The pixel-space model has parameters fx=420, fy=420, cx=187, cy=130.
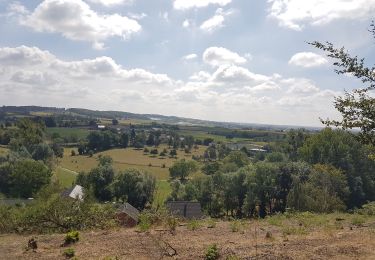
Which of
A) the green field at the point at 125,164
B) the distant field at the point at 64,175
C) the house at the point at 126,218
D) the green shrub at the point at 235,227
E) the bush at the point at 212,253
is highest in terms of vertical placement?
the bush at the point at 212,253

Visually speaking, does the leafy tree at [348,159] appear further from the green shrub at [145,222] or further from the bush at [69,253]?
the bush at [69,253]

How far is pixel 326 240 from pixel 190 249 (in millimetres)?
3774

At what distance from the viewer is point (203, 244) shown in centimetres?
1102

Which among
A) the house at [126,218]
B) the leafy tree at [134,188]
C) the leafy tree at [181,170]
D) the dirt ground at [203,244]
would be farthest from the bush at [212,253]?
the leafy tree at [181,170]

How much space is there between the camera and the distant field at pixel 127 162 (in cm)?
8844

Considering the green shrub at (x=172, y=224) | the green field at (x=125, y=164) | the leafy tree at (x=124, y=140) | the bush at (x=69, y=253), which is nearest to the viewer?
the bush at (x=69, y=253)

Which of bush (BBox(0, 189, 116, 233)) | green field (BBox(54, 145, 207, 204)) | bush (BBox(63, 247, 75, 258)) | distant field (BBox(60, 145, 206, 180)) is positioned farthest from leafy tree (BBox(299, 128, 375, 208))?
bush (BBox(63, 247, 75, 258))

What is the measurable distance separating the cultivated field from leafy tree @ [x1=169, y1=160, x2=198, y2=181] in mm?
72452

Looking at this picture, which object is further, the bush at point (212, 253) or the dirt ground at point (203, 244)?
the dirt ground at point (203, 244)

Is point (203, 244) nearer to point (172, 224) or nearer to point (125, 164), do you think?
point (172, 224)

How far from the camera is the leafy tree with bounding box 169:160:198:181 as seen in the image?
283ft

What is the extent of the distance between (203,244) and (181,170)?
249ft

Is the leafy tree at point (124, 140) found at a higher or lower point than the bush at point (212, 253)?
lower

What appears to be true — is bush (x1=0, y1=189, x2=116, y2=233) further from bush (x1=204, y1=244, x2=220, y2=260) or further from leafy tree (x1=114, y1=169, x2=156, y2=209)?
leafy tree (x1=114, y1=169, x2=156, y2=209)
